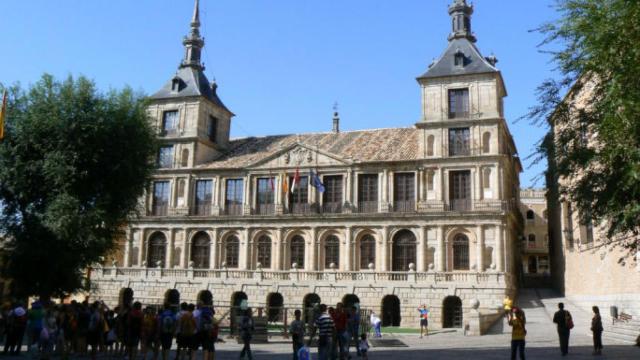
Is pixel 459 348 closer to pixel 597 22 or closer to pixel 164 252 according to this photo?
pixel 597 22

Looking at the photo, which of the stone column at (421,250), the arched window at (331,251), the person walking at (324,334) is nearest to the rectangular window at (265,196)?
the arched window at (331,251)

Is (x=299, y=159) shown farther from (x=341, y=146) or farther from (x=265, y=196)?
(x=265, y=196)

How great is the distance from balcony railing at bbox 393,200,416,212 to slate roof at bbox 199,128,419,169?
2.66 m

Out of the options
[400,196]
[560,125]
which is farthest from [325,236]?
[560,125]

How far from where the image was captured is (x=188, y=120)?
142ft

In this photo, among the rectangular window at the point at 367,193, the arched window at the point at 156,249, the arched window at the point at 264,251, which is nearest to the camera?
the rectangular window at the point at 367,193

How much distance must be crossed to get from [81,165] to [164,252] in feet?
63.7

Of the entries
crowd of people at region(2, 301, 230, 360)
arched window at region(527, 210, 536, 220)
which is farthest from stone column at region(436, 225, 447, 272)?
arched window at region(527, 210, 536, 220)

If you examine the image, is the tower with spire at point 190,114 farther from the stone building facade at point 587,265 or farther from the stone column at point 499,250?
the stone building facade at point 587,265

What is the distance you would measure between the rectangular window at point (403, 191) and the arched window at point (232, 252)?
10808 mm

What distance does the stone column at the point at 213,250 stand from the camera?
3959cm

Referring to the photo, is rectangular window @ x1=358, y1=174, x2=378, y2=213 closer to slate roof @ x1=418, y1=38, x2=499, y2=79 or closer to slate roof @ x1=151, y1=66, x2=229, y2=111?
slate roof @ x1=418, y1=38, x2=499, y2=79

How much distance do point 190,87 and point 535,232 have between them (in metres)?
39.6

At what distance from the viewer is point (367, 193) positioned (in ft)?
125
